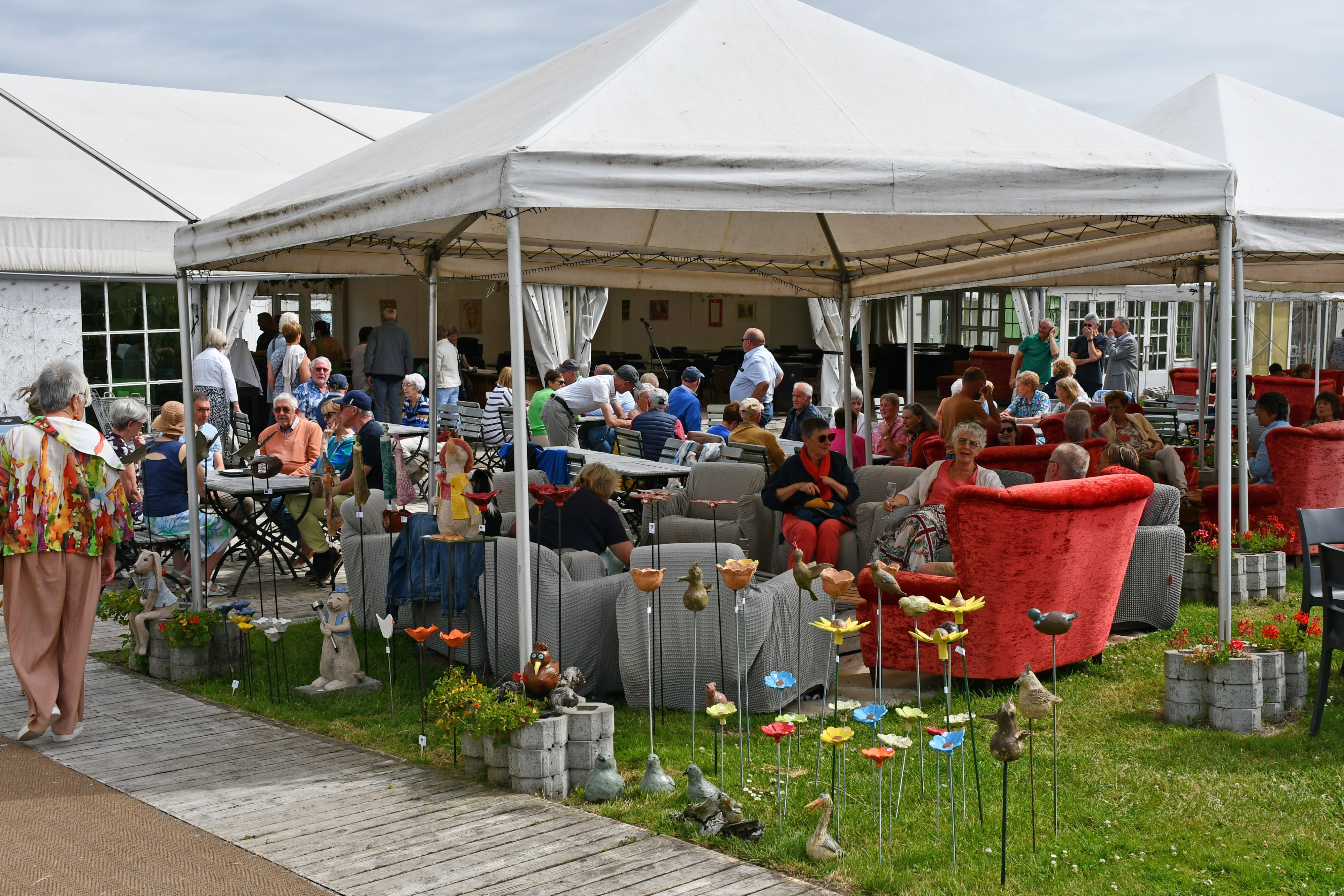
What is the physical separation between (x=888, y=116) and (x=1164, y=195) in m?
1.15

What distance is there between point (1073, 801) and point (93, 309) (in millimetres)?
10597

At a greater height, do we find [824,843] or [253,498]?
[253,498]

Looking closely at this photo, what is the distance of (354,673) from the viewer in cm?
556

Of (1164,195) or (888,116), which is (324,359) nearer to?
(888,116)

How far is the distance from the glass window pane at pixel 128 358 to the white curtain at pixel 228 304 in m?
1.01

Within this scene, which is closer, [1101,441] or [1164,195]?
[1164,195]

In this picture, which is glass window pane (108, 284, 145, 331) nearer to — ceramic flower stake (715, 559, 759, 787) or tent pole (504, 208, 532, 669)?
tent pole (504, 208, 532, 669)

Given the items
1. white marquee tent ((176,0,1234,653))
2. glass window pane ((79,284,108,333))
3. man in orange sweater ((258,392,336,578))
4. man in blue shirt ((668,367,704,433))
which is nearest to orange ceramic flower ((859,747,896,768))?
white marquee tent ((176,0,1234,653))

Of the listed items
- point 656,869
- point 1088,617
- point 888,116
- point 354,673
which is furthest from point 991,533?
point 354,673

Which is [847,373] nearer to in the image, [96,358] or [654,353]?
[96,358]

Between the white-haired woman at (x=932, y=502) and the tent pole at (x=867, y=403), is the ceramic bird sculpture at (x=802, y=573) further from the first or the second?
the tent pole at (x=867, y=403)

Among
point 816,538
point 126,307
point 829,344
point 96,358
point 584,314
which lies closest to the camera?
point 816,538

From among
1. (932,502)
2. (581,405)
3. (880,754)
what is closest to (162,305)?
(581,405)

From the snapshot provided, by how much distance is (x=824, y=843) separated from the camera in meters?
3.54
